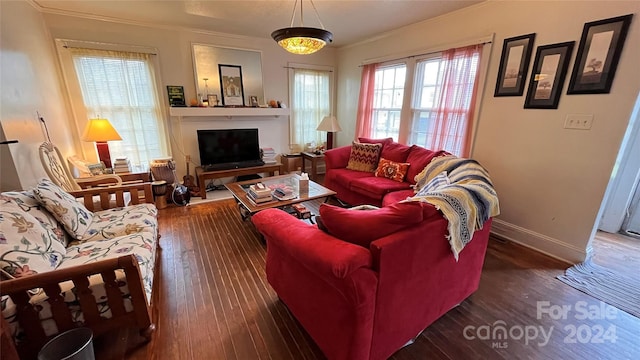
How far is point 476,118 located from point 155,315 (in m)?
3.59

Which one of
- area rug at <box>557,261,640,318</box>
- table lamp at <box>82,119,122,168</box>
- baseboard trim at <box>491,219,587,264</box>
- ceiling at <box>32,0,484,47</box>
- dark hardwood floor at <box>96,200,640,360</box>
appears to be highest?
ceiling at <box>32,0,484,47</box>

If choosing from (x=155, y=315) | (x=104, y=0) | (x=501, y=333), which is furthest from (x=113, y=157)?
(x=501, y=333)

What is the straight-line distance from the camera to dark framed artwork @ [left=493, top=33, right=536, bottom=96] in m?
2.46

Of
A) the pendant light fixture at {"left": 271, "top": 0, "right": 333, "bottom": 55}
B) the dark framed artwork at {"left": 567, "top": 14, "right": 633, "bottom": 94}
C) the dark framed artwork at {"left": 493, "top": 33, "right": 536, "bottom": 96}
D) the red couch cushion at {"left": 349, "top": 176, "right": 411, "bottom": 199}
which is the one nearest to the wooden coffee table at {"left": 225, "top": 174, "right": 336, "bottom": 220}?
the red couch cushion at {"left": 349, "top": 176, "right": 411, "bottom": 199}

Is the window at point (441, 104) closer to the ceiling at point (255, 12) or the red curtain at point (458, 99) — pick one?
the red curtain at point (458, 99)

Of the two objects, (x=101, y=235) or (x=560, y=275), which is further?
(x=560, y=275)

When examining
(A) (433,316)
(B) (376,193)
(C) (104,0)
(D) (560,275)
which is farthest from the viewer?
(B) (376,193)

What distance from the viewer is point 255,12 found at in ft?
10.0

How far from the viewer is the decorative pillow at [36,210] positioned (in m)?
1.54

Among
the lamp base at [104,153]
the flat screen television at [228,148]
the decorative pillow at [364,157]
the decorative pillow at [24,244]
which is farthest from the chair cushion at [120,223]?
the decorative pillow at [364,157]

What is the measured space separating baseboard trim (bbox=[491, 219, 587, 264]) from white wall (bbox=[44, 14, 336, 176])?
3657 mm

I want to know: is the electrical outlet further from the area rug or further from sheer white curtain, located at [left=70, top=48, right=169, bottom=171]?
sheer white curtain, located at [left=70, top=48, right=169, bottom=171]

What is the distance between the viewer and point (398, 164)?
125 inches

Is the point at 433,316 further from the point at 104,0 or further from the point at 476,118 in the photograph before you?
the point at 104,0
